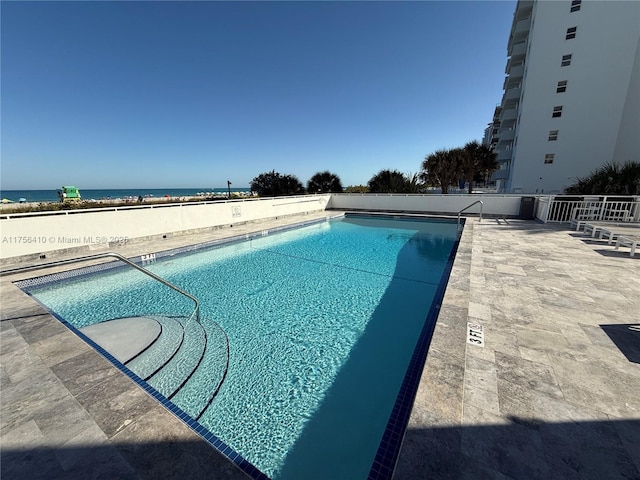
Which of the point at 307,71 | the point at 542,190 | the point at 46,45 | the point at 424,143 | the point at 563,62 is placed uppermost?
the point at 563,62

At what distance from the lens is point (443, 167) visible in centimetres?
1806

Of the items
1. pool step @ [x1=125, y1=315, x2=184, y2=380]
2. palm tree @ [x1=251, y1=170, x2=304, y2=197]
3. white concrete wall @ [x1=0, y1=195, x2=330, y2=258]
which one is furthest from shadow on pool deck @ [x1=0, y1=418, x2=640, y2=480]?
palm tree @ [x1=251, y1=170, x2=304, y2=197]

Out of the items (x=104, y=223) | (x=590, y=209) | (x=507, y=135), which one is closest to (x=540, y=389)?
(x=104, y=223)

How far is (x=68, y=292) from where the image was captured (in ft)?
15.8

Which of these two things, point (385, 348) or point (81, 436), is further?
point (385, 348)

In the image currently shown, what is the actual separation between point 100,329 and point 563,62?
26574 millimetres

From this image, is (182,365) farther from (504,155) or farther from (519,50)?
(519,50)

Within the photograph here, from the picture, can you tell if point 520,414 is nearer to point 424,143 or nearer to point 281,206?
point 281,206

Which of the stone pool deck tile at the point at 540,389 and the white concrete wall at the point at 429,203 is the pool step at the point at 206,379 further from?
the white concrete wall at the point at 429,203

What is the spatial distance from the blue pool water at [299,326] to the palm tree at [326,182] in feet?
48.4

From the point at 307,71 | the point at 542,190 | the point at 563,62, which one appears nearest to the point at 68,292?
the point at 307,71

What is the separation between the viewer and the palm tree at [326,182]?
22.4 meters

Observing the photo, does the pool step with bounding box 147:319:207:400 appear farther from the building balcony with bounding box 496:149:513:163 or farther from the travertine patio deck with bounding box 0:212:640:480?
the building balcony with bounding box 496:149:513:163

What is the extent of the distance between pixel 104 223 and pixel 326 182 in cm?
1761
